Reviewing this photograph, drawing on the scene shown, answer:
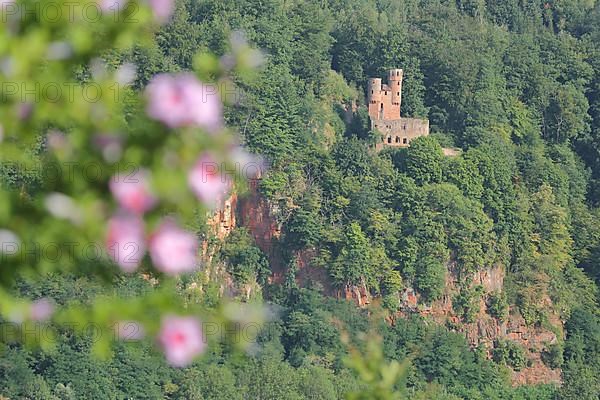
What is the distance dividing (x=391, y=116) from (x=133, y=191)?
49.1 m

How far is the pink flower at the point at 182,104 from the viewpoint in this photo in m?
4.62

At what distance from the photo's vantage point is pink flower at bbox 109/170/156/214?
465 centimetres

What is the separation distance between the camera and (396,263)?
5028 cm

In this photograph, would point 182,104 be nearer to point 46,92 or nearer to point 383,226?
point 46,92

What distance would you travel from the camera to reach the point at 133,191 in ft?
15.3

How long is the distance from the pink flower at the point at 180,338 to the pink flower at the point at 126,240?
0.18 m

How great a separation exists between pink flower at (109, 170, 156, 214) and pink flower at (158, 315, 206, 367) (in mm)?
293

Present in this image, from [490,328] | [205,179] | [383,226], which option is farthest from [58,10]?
[490,328]

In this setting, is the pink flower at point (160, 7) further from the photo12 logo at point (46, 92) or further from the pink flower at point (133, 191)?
the pink flower at point (133, 191)

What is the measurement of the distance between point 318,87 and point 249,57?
49.5 metres

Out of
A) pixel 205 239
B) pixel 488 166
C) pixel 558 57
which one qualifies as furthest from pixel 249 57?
pixel 558 57

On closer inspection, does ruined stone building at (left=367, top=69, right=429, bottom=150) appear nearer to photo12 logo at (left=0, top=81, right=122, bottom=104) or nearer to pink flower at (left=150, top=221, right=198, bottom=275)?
photo12 logo at (left=0, top=81, right=122, bottom=104)

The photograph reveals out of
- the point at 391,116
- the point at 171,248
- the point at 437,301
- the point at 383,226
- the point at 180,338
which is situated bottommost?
the point at 437,301

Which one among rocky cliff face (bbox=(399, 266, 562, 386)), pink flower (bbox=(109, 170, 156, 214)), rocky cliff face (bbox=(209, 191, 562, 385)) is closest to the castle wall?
rocky cliff face (bbox=(209, 191, 562, 385))
